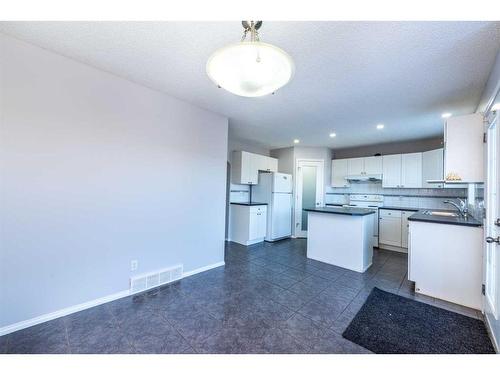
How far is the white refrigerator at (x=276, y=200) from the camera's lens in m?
4.98

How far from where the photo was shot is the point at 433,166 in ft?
13.8

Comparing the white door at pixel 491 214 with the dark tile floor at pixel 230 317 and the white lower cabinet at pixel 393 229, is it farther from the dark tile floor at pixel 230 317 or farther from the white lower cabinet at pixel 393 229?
the white lower cabinet at pixel 393 229

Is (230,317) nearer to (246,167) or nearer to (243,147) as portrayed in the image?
(246,167)

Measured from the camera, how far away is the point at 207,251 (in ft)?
10.5

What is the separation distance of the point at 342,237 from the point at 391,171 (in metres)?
2.57

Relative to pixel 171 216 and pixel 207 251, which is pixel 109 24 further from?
pixel 207 251

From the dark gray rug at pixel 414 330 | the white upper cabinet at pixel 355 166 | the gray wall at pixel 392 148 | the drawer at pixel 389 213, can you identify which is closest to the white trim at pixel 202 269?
the dark gray rug at pixel 414 330

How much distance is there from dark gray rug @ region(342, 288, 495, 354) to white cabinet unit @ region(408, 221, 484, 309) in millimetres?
275

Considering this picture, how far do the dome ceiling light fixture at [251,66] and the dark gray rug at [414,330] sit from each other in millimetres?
2037

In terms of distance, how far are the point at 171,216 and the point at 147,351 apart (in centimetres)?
151

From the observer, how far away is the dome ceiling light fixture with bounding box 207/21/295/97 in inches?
35.4

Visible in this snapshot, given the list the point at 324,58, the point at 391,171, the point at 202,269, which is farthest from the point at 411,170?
the point at 202,269

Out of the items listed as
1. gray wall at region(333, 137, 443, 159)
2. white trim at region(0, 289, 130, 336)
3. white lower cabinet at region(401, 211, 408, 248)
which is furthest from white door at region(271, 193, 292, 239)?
white trim at region(0, 289, 130, 336)
